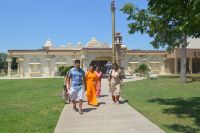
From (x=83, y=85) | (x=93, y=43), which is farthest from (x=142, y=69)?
(x=83, y=85)

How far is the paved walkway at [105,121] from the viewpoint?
1047 centimetres

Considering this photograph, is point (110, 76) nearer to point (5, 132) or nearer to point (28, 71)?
point (5, 132)

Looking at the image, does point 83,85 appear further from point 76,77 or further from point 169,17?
point 169,17

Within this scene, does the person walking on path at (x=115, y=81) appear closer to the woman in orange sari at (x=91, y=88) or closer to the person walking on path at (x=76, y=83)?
the woman in orange sari at (x=91, y=88)

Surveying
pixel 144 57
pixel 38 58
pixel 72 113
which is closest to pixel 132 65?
pixel 144 57

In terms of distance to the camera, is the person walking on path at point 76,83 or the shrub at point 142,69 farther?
the shrub at point 142,69

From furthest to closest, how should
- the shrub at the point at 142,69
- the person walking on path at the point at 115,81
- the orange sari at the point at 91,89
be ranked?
the shrub at the point at 142,69 < the person walking on path at the point at 115,81 < the orange sari at the point at 91,89

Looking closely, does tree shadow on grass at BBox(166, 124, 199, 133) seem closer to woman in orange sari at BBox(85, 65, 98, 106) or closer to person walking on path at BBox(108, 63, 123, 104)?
woman in orange sari at BBox(85, 65, 98, 106)

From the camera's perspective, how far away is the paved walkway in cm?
1047

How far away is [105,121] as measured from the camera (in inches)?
466

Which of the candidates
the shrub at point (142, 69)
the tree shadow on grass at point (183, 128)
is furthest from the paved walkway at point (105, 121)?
the shrub at point (142, 69)

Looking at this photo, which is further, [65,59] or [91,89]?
[65,59]

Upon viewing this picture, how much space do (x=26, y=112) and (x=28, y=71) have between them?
47525mm

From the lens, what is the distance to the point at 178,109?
49.9ft
